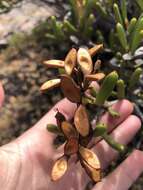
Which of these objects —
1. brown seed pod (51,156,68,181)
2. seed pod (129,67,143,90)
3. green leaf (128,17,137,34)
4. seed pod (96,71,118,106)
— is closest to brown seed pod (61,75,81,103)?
seed pod (96,71,118,106)

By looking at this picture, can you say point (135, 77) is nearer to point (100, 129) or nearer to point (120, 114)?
point (120, 114)

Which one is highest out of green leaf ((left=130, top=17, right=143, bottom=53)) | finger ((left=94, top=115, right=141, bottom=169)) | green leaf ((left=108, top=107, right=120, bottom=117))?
green leaf ((left=130, top=17, right=143, bottom=53))

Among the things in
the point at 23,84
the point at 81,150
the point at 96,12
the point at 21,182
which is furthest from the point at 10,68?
the point at 81,150

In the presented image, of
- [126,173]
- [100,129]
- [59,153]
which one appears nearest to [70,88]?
[100,129]

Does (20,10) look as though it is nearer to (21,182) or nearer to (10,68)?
(10,68)

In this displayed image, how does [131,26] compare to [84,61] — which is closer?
[84,61]

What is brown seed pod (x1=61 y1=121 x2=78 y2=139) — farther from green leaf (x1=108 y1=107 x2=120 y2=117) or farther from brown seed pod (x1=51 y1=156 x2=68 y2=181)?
green leaf (x1=108 y1=107 x2=120 y2=117)
